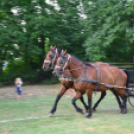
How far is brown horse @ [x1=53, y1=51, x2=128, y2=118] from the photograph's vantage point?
256 inches

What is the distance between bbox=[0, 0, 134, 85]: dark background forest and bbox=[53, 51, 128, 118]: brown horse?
486 centimetres

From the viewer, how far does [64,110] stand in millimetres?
7523

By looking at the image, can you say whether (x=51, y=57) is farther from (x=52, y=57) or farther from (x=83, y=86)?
(x=83, y=86)

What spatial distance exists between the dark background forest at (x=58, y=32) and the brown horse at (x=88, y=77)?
486 cm

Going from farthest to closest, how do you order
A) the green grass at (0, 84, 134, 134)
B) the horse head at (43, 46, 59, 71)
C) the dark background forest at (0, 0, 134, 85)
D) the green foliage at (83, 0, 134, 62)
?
1. the dark background forest at (0, 0, 134, 85)
2. the green foliage at (83, 0, 134, 62)
3. the horse head at (43, 46, 59, 71)
4. the green grass at (0, 84, 134, 134)

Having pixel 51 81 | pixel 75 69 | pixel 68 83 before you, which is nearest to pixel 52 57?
pixel 75 69

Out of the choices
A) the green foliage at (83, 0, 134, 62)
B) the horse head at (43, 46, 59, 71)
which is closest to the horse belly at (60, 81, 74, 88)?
the horse head at (43, 46, 59, 71)

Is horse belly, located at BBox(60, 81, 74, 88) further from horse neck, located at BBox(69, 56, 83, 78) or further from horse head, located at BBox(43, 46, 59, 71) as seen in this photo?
horse head, located at BBox(43, 46, 59, 71)

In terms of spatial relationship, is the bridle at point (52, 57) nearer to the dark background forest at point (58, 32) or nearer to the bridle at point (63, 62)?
the bridle at point (63, 62)

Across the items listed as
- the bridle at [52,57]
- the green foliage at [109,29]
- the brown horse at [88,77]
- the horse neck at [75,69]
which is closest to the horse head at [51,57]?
the bridle at [52,57]

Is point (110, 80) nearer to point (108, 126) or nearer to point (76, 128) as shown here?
point (108, 126)

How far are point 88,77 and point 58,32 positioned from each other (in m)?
8.78

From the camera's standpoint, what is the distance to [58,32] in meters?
14.8

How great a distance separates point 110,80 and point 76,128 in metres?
2.32
